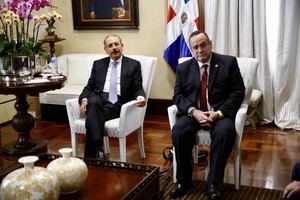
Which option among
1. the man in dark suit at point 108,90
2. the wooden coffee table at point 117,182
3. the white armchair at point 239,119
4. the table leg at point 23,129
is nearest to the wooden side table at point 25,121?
the table leg at point 23,129

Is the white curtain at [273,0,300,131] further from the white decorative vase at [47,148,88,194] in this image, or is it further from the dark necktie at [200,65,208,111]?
the white decorative vase at [47,148,88,194]

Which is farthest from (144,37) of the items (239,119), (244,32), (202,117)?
(239,119)

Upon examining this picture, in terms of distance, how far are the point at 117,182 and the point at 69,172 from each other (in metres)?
0.32

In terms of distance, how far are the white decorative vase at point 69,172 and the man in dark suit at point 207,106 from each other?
3.11ft

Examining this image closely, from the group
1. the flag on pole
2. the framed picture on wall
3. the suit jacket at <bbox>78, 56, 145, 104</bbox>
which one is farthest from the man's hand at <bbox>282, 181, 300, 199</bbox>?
the framed picture on wall

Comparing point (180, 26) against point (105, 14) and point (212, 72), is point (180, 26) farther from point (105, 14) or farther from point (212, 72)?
point (212, 72)

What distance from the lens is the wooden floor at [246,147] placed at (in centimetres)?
331

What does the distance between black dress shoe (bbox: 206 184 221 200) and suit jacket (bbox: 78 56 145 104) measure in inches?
41.9

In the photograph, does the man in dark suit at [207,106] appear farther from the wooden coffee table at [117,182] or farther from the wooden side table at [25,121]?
the wooden side table at [25,121]

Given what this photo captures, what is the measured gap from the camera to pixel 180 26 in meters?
4.87

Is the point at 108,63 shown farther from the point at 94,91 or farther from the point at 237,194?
the point at 237,194

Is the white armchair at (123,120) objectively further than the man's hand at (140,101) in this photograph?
No

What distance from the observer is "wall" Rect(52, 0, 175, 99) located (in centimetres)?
512

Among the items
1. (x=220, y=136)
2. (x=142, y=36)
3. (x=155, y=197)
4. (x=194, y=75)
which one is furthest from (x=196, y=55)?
(x=142, y=36)
